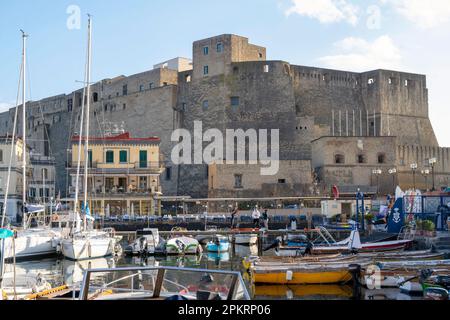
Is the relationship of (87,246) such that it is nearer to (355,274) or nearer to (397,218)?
(355,274)

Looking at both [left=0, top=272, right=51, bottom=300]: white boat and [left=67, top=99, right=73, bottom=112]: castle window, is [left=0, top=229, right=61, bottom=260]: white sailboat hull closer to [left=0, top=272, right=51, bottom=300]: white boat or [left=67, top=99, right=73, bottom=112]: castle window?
[left=0, top=272, right=51, bottom=300]: white boat

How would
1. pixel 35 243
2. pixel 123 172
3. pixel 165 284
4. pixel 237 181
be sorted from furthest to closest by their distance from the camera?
1. pixel 237 181
2. pixel 123 172
3. pixel 35 243
4. pixel 165 284

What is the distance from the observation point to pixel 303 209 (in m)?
34.0

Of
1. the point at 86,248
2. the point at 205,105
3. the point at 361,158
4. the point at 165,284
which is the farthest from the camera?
the point at 205,105

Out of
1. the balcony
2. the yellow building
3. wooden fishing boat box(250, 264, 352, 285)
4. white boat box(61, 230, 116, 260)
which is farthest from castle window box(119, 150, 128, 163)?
wooden fishing boat box(250, 264, 352, 285)

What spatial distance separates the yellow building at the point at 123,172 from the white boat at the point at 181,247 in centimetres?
1162

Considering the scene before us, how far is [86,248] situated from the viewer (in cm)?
1967

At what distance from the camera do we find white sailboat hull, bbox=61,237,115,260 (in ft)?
63.9

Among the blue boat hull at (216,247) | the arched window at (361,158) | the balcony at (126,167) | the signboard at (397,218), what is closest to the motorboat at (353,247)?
the signboard at (397,218)

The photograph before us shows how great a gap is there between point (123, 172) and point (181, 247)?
13.3m

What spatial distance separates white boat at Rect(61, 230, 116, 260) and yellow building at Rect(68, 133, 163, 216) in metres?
11.9

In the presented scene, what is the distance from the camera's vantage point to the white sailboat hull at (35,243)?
778 inches

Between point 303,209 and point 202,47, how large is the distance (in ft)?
51.8

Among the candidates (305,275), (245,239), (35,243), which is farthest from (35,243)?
(305,275)
